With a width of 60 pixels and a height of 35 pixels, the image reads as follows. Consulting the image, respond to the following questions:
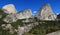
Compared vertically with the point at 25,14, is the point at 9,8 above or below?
above

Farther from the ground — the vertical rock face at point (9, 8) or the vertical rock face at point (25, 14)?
the vertical rock face at point (9, 8)

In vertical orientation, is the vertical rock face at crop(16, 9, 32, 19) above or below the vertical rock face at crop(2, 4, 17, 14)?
below

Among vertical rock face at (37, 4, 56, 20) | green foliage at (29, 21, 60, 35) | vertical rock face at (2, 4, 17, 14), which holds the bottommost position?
green foliage at (29, 21, 60, 35)

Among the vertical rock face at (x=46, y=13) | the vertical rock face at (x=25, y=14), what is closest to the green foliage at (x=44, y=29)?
the vertical rock face at (x=25, y=14)

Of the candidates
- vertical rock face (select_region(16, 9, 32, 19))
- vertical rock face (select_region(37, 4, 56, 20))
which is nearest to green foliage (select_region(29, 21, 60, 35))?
vertical rock face (select_region(16, 9, 32, 19))

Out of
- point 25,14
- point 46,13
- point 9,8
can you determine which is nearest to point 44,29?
point 25,14

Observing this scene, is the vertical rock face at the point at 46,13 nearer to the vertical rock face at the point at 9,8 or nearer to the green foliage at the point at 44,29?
the vertical rock face at the point at 9,8

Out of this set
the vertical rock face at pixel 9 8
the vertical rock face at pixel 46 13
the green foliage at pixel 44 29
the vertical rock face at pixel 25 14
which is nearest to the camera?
the green foliage at pixel 44 29

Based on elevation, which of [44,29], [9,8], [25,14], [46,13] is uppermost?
[9,8]

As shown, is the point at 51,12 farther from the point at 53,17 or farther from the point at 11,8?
the point at 11,8

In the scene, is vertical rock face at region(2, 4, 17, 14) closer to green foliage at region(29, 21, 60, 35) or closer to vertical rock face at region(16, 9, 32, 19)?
vertical rock face at region(16, 9, 32, 19)

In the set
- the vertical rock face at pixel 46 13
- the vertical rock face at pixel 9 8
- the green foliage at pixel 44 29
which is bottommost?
the green foliage at pixel 44 29

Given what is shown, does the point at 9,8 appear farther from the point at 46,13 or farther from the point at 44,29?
the point at 44,29
